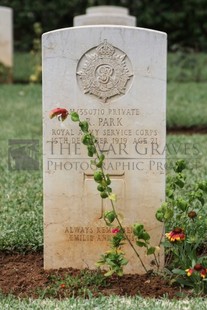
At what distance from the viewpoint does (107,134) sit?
3.56 meters

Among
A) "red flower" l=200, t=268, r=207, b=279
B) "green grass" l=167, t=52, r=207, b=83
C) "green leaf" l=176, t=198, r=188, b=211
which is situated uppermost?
"green grass" l=167, t=52, r=207, b=83

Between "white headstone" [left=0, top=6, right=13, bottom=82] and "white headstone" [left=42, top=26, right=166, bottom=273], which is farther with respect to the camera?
"white headstone" [left=0, top=6, right=13, bottom=82]

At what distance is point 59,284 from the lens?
3.41m

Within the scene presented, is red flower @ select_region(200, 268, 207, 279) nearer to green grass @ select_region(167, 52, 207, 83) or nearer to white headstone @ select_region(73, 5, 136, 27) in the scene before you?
white headstone @ select_region(73, 5, 136, 27)

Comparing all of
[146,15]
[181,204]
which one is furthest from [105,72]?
[146,15]

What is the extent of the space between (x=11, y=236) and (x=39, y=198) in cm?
89

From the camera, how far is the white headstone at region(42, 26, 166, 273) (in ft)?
11.5

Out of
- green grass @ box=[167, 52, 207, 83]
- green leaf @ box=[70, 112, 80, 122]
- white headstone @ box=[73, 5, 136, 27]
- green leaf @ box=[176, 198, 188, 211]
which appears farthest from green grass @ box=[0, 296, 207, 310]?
green grass @ box=[167, 52, 207, 83]

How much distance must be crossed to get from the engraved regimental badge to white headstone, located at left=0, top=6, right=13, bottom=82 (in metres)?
8.46

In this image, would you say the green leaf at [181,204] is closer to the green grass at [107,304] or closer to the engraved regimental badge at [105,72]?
the green grass at [107,304]

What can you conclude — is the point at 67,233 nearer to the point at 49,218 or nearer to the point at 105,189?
the point at 49,218

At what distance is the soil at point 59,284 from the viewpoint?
10.9 feet

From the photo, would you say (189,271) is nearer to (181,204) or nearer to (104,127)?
(181,204)

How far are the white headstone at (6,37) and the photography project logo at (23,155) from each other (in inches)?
202
